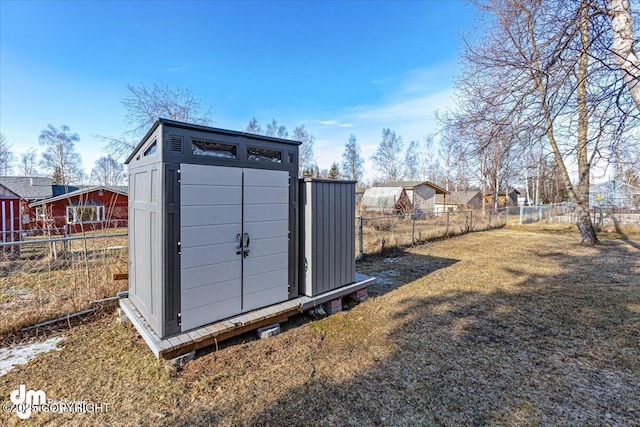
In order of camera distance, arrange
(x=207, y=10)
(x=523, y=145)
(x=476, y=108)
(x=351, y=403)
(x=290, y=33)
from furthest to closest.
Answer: (x=290, y=33) → (x=207, y=10) → (x=476, y=108) → (x=523, y=145) → (x=351, y=403)

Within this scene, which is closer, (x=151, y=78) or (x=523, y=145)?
(x=523, y=145)

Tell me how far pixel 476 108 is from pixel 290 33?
7.18 metres

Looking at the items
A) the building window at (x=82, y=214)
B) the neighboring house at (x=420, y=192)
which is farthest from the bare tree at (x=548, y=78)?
the neighboring house at (x=420, y=192)

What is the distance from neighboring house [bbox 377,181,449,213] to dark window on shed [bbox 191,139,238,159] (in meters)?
20.4

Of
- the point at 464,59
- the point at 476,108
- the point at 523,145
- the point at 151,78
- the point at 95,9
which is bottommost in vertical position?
the point at 523,145

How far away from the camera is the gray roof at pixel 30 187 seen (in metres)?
19.1

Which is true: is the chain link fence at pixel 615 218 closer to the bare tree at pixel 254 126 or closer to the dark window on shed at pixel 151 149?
the dark window on shed at pixel 151 149

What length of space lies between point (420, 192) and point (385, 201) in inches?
163

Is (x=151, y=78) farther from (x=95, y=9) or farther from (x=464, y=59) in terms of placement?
(x=464, y=59)

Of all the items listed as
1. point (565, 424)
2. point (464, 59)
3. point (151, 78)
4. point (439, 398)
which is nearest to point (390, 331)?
point (439, 398)

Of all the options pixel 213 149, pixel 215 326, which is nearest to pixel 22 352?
pixel 215 326

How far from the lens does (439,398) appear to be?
2400 millimetres

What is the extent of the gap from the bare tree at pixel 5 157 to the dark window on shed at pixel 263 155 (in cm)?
3251

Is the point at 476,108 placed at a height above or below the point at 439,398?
above
